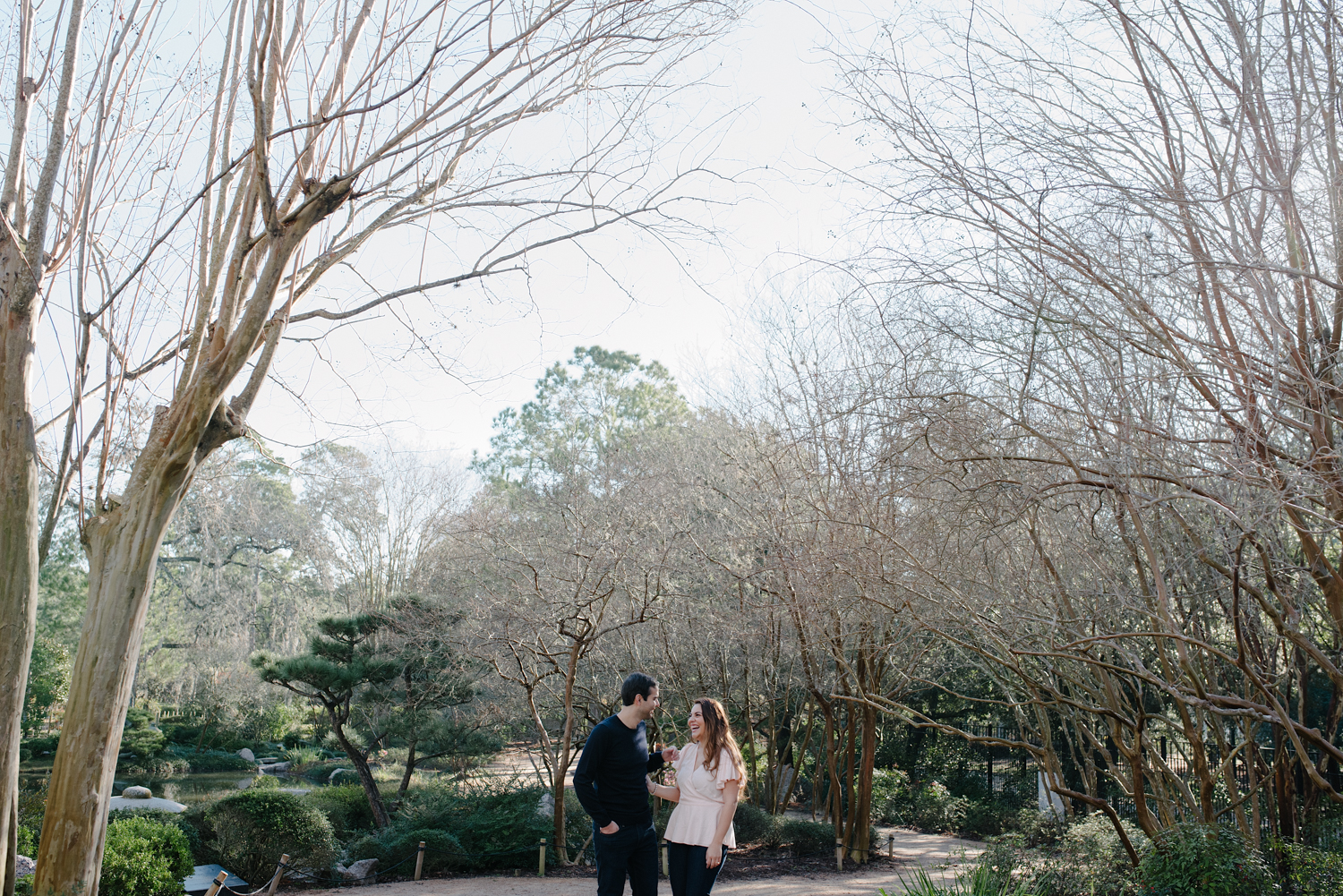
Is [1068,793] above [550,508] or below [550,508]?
below

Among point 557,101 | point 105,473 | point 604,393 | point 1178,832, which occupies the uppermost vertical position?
point 604,393

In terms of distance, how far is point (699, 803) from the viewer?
4.12 meters

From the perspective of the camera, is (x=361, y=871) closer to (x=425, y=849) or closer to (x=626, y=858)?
(x=425, y=849)

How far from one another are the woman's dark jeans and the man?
0.14 metres

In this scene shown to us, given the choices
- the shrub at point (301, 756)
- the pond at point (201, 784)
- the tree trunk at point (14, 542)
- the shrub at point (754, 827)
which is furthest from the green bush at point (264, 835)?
the shrub at point (301, 756)

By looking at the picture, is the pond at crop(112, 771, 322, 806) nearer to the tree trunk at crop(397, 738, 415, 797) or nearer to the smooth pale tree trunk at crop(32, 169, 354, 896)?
the tree trunk at crop(397, 738, 415, 797)

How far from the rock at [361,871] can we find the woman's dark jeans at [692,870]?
6.68 metres

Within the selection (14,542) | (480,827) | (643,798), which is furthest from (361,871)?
(14,542)

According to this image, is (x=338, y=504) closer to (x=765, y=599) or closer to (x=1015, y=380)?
(x=765, y=599)

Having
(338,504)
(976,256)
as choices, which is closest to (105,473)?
(976,256)

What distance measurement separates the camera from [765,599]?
36.3 ft

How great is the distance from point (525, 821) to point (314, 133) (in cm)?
879

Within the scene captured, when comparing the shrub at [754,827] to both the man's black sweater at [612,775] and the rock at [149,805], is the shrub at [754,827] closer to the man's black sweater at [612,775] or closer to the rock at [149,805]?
the rock at [149,805]

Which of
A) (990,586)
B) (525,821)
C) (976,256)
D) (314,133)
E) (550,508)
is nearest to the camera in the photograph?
(314,133)
